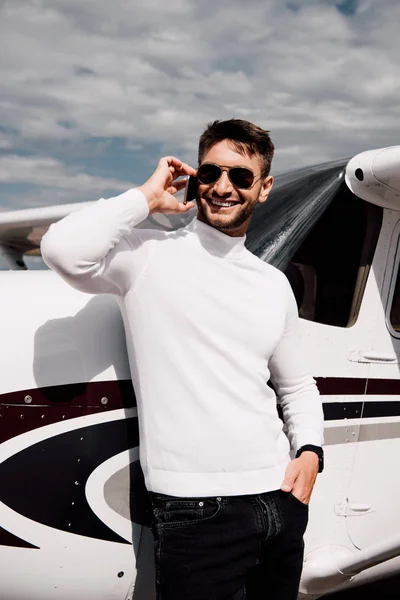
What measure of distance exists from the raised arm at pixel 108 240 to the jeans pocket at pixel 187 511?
0.66 meters

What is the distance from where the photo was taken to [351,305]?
122 inches

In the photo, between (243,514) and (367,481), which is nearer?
(243,514)

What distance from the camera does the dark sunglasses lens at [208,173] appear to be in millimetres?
2176

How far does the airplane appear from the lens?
2.33 m

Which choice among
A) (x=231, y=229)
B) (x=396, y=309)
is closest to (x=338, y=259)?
(x=396, y=309)

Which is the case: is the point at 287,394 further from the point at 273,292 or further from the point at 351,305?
the point at 351,305

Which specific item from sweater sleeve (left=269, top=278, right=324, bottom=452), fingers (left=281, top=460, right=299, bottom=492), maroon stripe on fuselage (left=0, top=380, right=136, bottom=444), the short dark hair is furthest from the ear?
fingers (left=281, top=460, right=299, bottom=492)

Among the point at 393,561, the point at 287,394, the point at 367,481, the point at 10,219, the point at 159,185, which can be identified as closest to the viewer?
the point at 159,185

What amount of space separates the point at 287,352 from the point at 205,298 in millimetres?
454

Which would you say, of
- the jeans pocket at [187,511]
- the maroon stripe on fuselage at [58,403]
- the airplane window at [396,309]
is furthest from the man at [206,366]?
the airplane window at [396,309]

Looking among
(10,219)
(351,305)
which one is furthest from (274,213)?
(10,219)

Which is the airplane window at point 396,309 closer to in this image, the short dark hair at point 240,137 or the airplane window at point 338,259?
the airplane window at point 338,259

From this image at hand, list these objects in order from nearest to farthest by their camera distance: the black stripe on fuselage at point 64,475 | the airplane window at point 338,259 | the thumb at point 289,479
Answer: the thumb at point 289,479, the black stripe on fuselage at point 64,475, the airplane window at point 338,259

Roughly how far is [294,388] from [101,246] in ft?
3.11
